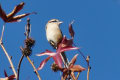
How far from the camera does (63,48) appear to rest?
1012 mm

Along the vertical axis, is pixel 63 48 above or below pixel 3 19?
below

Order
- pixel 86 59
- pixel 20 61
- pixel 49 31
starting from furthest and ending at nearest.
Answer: pixel 49 31, pixel 86 59, pixel 20 61

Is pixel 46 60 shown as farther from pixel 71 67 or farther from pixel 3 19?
pixel 3 19

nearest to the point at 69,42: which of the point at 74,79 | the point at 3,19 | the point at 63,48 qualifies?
the point at 63,48

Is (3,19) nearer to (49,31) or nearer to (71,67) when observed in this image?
(71,67)

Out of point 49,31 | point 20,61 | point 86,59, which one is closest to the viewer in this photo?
point 20,61

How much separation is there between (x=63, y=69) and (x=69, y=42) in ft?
0.35

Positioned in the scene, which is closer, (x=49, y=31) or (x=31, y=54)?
(x=31, y=54)

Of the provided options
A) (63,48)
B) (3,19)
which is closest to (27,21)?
(3,19)

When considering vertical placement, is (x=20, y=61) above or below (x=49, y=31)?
above

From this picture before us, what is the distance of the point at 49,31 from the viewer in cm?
276

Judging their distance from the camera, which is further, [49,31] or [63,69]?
[49,31]

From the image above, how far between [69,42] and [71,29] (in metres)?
0.08

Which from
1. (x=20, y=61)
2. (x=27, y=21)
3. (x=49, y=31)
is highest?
(x=27, y=21)
